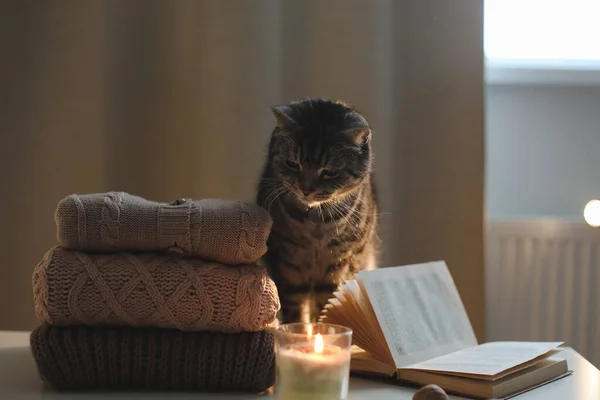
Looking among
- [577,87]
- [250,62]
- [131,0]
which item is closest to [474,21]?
[577,87]

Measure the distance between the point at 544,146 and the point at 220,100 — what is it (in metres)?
0.85

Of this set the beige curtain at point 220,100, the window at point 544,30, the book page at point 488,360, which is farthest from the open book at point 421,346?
the window at point 544,30

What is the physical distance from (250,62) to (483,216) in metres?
0.64

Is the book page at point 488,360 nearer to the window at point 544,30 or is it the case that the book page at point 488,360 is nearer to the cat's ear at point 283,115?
the cat's ear at point 283,115

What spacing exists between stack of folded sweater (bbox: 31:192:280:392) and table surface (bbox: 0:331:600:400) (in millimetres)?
18

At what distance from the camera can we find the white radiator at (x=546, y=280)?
5.06 feet

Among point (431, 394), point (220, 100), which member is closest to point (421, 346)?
point (431, 394)

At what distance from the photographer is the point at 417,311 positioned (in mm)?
944

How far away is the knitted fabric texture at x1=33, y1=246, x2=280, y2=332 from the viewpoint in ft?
2.44

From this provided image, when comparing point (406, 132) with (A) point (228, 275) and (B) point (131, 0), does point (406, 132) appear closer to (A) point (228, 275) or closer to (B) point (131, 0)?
(B) point (131, 0)

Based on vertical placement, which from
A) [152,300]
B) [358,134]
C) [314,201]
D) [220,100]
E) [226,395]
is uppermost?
[220,100]

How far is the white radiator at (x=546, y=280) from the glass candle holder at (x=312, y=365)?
95 cm

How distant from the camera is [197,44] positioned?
57.3 inches

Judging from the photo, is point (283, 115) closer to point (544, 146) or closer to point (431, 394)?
point (431, 394)
